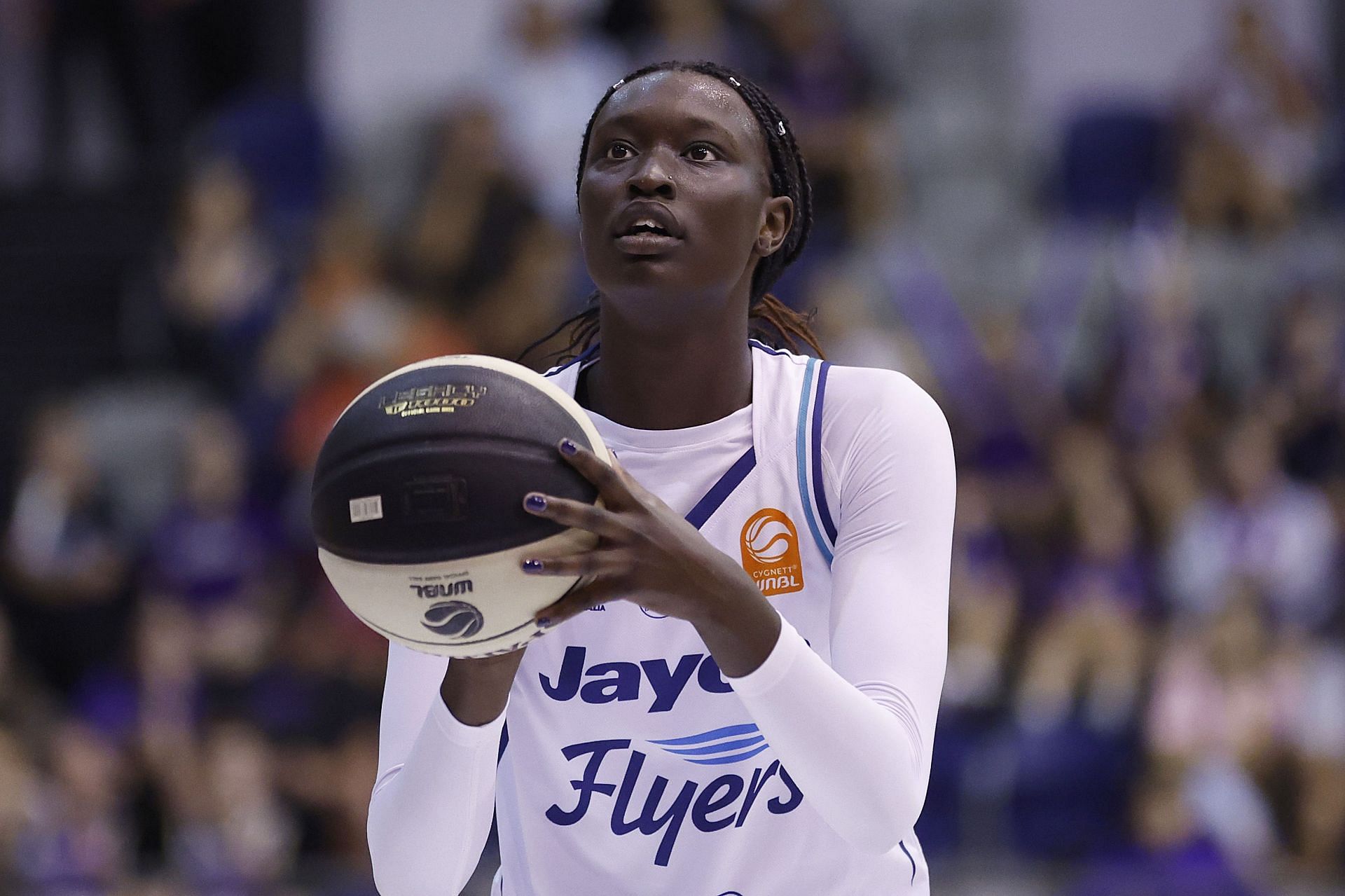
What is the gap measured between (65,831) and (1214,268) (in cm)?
677

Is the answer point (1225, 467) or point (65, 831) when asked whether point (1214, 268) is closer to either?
point (1225, 467)

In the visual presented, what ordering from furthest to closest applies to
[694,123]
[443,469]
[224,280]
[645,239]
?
[224,280] → [694,123] → [645,239] → [443,469]

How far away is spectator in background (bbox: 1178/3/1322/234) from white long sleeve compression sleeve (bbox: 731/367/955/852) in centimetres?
779

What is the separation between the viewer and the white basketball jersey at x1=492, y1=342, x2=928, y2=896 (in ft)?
10.5

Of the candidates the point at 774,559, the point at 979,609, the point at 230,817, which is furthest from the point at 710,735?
the point at 979,609

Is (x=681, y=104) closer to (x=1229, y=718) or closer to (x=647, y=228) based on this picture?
(x=647, y=228)

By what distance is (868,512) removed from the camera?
3080 mm

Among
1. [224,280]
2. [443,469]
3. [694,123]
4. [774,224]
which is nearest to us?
[443,469]

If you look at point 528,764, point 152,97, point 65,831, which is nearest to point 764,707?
point 528,764

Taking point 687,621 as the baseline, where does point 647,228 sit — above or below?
above

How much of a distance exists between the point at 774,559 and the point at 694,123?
2.57ft

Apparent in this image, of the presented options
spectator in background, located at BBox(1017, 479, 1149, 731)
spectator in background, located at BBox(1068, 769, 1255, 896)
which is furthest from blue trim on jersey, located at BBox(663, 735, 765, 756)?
spectator in background, located at BBox(1017, 479, 1149, 731)

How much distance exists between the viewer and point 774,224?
133 inches

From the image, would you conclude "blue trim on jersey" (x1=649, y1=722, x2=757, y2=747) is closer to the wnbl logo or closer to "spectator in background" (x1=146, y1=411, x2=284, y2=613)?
the wnbl logo
